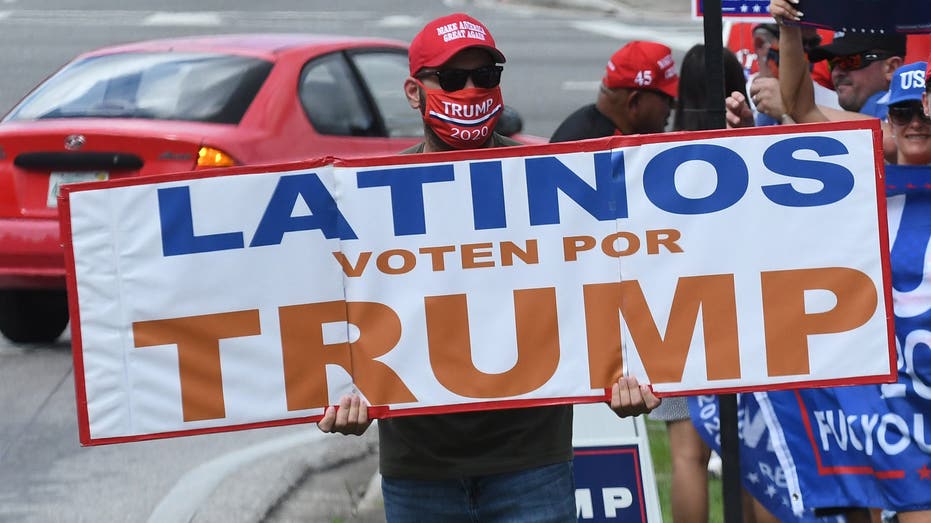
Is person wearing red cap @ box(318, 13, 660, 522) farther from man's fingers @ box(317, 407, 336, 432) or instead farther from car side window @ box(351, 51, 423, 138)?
car side window @ box(351, 51, 423, 138)

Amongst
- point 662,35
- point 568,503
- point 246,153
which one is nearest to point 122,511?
point 246,153

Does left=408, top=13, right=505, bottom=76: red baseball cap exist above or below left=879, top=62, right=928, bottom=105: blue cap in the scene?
above

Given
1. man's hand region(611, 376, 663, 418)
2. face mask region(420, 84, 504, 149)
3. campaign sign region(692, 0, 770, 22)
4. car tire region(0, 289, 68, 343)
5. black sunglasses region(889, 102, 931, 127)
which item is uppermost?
face mask region(420, 84, 504, 149)

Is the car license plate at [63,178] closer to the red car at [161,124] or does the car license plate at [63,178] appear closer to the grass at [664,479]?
the red car at [161,124]

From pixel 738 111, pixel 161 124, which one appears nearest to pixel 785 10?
pixel 738 111

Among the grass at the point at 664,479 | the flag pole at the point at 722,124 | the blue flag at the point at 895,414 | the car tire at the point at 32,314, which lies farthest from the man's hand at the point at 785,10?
the car tire at the point at 32,314

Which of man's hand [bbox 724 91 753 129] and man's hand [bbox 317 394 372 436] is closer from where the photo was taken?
man's hand [bbox 317 394 372 436]

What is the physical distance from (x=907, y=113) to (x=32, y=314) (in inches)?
240

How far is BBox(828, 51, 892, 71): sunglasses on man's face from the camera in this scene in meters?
5.88

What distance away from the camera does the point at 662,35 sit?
82.1ft

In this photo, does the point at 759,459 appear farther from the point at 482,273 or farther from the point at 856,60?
the point at 482,273

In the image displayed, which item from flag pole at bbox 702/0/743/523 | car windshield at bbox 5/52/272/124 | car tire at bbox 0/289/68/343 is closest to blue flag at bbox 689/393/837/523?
flag pole at bbox 702/0/743/523

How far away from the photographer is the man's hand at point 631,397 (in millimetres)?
4027

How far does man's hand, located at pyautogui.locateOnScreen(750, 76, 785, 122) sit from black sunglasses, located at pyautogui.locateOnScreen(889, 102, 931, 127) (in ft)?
1.14
